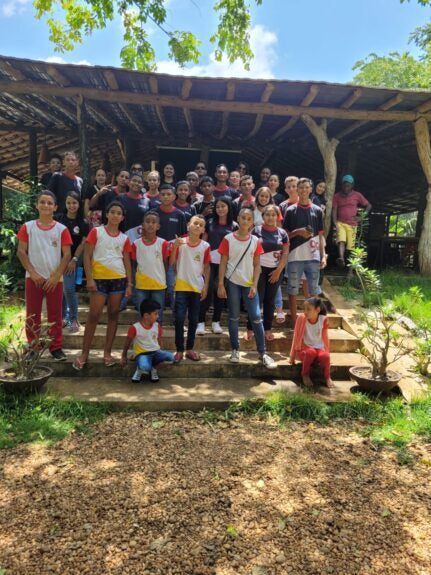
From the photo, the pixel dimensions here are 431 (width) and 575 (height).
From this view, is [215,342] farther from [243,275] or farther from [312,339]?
[312,339]

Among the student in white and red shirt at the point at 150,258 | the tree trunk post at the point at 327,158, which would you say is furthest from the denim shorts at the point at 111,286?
the tree trunk post at the point at 327,158

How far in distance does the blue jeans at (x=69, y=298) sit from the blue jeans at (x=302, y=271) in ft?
8.60

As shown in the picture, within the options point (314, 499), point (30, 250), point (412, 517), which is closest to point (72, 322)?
point (30, 250)

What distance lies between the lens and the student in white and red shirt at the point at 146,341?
13.6 ft

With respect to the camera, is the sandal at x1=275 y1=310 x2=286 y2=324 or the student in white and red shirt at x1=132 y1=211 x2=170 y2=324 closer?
the student in white and red shirt at x1=132 y1=211 x2=170 y2=324

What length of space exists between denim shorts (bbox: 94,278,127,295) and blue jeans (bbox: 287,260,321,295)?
2081mm

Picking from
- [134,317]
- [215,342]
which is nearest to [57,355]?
[134,317]

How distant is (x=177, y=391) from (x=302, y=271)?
2.20m

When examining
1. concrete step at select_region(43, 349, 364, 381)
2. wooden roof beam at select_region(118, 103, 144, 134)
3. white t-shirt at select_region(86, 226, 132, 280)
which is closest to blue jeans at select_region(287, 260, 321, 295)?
concrete step at select_region(43, 349, 364, 381)

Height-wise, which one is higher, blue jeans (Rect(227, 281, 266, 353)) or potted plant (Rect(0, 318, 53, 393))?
blue jeans (Rect(227, 281, 266, 353))

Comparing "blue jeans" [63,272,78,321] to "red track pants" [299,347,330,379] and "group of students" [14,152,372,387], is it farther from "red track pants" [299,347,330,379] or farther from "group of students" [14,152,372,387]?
"red track pants" [299,347,330,379]

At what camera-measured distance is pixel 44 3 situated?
23.2 ft

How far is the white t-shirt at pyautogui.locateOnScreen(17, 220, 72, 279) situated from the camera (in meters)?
4.10

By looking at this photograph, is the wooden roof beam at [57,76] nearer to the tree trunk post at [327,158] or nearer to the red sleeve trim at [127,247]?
the red sleeve trim at [127,247]
